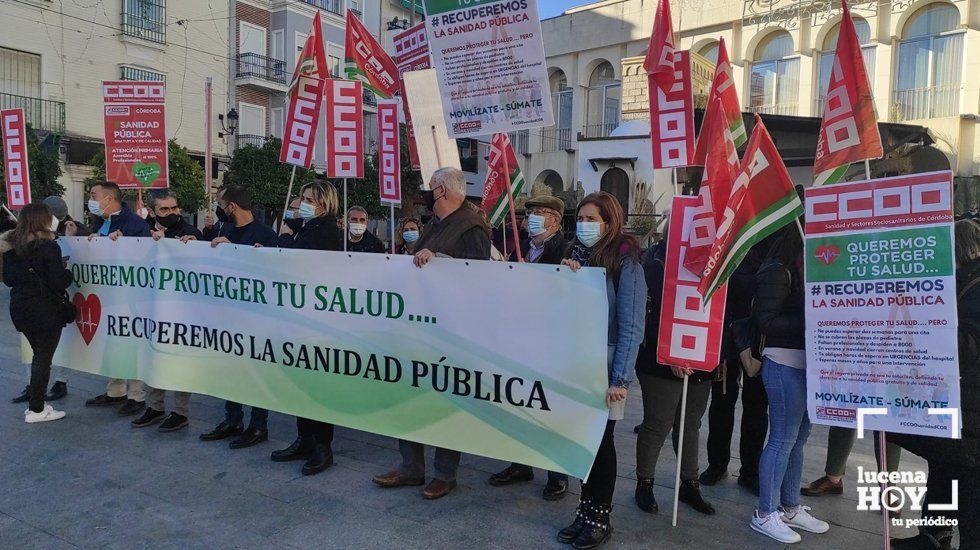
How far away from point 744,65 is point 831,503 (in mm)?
22437

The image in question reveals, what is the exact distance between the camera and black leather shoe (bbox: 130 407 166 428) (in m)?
5.60

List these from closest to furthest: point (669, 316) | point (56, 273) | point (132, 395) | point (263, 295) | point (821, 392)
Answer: point (821, 392) < point (669, 316) < point (263, 295) < point (56, 273) < point (132, 395)

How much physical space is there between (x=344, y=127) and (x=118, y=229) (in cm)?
240

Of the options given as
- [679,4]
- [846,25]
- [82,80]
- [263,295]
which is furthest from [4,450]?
[679,4]

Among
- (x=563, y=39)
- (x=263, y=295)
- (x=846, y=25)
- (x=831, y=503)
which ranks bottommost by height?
(x=831, y=503)

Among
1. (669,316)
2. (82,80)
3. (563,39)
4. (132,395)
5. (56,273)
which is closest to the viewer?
(669,316)

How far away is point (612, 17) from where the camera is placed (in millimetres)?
26703

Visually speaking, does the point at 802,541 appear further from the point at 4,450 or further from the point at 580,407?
the point at 4,450

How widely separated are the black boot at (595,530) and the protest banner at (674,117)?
2692 millimetres

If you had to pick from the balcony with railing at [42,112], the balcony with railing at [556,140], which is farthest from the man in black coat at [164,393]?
the balcony with railing at [556,140]

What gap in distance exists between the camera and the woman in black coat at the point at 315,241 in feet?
15.7

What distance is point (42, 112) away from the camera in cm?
2248

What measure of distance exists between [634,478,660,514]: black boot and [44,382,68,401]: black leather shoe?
5428 millimetres

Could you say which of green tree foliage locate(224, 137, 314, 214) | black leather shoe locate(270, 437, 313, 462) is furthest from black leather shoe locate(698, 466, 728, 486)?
green tree foliage locate(224, 137, 314, 214)
